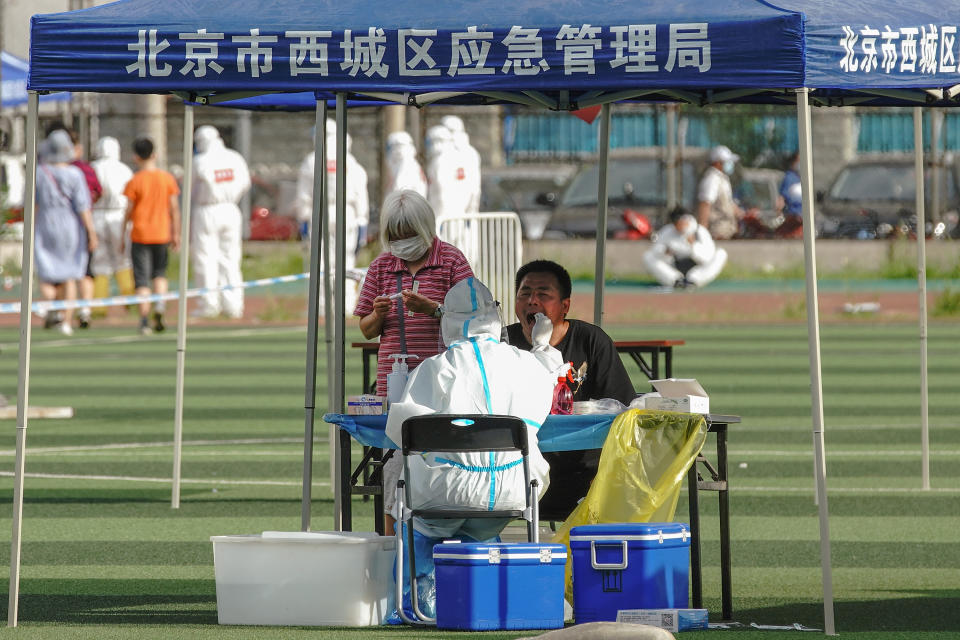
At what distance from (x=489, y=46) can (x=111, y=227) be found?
66.1 ft

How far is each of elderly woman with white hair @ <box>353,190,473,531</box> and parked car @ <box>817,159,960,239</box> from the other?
2219cm

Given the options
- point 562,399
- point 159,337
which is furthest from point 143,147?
point 562,399

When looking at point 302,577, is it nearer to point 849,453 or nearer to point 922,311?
point 922,311

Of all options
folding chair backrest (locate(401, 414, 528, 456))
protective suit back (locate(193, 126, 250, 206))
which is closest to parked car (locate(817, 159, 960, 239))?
protective suit back (locate(193, 126, 250, 206))

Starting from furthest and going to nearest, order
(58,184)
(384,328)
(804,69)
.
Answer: (58,184) → (384,328) → (804,69)

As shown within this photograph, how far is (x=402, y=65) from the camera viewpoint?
23.6 ft

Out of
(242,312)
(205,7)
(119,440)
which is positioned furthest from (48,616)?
(242,312)

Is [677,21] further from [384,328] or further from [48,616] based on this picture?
[48,616]

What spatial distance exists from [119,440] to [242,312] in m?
11.8

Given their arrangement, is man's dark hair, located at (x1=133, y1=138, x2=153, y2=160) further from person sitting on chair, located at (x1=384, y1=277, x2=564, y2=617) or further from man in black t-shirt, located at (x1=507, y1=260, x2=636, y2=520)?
person sitting on chair, located at (x1=384, y1=277, x2=564, y2=617)

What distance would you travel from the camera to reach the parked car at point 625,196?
98.4 ft

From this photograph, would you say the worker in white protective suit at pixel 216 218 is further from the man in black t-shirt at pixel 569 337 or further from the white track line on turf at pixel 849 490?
the man in black t-shirt at pixel 569 337

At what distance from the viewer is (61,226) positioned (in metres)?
22.4

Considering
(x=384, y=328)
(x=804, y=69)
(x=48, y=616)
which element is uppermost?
(x=804, y=69)
